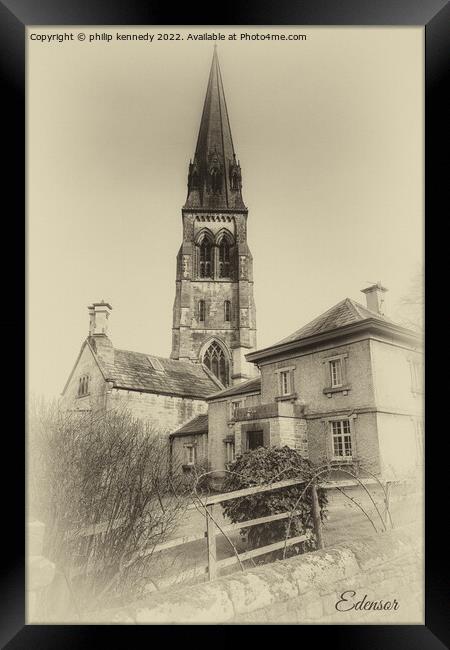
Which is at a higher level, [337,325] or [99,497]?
[337,325]

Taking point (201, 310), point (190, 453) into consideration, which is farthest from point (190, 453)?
point (201, 310)

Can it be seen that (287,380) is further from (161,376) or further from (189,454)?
(161,376)

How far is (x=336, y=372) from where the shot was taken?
15.6ft

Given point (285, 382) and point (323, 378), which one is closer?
point (323, 378)

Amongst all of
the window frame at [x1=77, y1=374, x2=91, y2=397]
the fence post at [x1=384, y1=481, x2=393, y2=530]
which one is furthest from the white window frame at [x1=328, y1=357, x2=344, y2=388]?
the window frame at [x1=77, y1=374, x2=91, y2=397]

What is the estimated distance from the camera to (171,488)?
182 inches

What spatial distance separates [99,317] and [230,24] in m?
3.02

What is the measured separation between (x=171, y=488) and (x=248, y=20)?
4.39 meters

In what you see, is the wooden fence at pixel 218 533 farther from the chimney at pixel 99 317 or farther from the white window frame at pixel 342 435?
the chimney at pixel 99 317

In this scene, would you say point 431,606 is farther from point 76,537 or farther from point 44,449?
point 44,449

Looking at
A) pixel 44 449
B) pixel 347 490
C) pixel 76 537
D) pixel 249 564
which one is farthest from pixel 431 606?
pixel 44 449

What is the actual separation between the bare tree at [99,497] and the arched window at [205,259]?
6.30 feet

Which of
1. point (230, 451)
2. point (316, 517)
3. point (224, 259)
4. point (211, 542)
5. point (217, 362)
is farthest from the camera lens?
point (224, 259)

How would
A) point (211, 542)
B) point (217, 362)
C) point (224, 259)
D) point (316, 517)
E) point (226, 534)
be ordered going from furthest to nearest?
point (224, 259) < point (217, 362) < point (316, 517) < point (226, 534) < point (211, 542)
